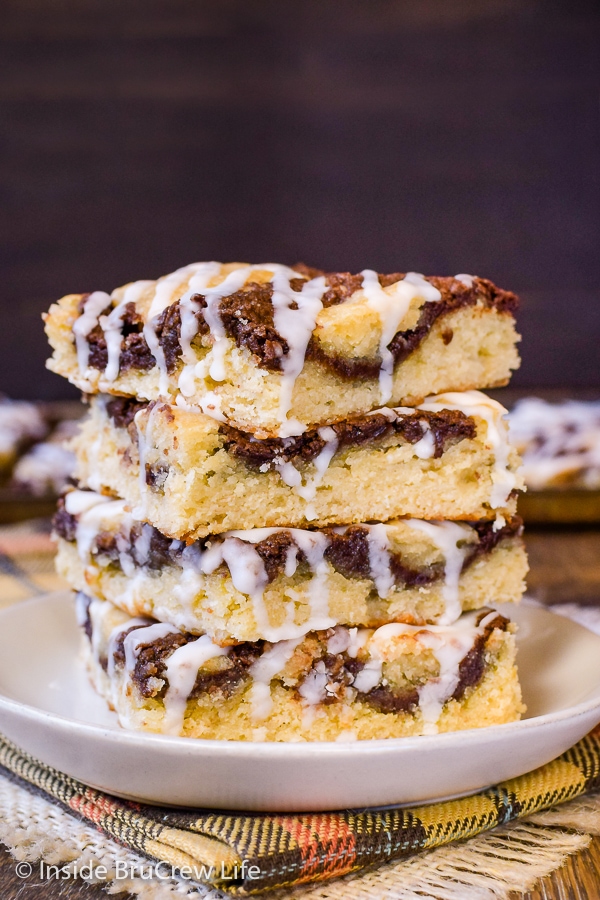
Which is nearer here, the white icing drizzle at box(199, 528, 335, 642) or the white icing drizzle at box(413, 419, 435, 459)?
the white icing drizzle at box(199, 528, 335, 642)

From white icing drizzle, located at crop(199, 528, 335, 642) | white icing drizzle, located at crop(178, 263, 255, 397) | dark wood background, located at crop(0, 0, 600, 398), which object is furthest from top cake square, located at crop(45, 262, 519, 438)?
dark wood background, located at crop(0, 0, 600, 398)

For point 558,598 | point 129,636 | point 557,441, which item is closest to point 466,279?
point 129,636

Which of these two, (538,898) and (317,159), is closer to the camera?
(538,898)

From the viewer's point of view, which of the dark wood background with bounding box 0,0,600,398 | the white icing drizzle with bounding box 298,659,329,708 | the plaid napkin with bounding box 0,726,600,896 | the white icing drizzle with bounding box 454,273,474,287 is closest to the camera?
the plaid napkin with bounding box 0,726,600,896

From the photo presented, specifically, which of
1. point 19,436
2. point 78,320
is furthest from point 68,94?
point 78,320

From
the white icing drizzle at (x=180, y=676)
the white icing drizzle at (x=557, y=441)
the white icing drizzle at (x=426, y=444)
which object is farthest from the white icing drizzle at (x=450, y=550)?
the white icing drizzle at (x=557, y=441)

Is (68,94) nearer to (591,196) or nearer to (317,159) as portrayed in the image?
(317,159)

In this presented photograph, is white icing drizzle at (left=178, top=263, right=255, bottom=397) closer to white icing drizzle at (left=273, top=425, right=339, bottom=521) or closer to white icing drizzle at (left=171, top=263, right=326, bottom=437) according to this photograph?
white icing drizzle at (left=171, top=263, right=326, bottom=437)
